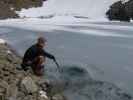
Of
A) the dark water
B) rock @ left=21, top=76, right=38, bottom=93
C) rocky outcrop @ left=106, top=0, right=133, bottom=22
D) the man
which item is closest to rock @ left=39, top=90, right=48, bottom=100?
rock @ left=21, top=76, right=38, bottom=93

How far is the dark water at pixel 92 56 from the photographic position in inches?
619

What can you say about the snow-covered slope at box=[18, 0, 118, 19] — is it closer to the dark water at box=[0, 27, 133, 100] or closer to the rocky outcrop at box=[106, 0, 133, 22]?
the rocky outcrop at box=[106, 0, 133, 22]

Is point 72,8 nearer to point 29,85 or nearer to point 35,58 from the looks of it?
point 35,58

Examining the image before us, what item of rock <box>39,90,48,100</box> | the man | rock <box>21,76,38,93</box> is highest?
the man

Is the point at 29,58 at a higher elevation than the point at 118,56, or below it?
higher

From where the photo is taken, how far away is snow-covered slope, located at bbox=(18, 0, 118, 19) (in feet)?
176

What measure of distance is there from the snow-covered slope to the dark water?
2386cm

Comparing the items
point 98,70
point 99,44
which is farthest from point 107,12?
point 98,70

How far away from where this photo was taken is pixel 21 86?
12.5 meters

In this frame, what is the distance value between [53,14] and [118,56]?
1312 inches

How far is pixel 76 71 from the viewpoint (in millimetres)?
16484

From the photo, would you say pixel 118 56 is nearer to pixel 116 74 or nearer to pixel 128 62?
pixel 128 62

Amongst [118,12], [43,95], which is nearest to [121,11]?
[118,12]

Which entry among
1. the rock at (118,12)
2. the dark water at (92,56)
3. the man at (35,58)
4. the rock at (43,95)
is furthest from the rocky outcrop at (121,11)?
the rock at (43,95)
